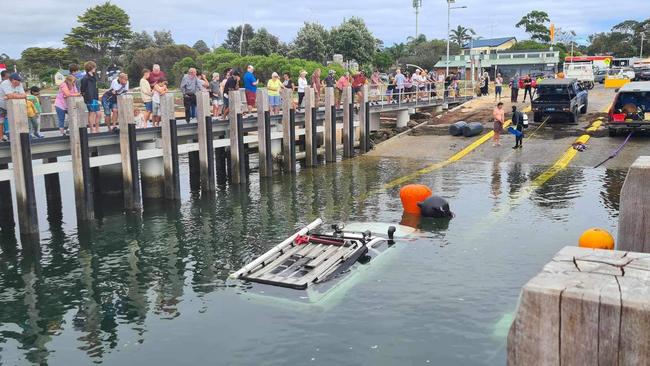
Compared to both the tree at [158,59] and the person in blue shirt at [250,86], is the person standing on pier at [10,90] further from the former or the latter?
the tree at [158,59]

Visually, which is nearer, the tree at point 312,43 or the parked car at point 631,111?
the parked car at point 631,111

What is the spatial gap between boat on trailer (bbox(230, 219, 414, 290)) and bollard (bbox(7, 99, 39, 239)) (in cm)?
576

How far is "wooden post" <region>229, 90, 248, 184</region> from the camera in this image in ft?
67.6

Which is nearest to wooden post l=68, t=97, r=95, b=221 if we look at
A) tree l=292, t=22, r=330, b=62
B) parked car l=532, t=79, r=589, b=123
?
parked car l=532, t=79, r=589, b=123

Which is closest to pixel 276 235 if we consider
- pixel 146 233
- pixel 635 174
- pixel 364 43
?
pixel 146 233

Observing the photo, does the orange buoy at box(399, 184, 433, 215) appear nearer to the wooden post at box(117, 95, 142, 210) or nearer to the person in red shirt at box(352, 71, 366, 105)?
the wooden post at box(117, 95, 142, 210)

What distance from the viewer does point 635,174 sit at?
587 centimetres

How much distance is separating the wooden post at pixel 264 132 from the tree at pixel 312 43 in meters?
47.5

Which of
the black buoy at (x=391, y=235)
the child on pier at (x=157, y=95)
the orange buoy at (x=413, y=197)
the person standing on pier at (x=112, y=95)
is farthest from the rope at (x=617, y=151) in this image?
the person standing on pier at (x=112, y=95)

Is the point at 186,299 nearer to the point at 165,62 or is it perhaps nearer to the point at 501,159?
the point at 501,159

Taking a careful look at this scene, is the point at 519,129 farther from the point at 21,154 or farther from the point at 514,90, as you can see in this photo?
the point at 21,154

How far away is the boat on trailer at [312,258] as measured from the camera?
36.5 feet

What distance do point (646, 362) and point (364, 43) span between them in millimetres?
70719

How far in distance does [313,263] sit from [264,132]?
35.0ft
